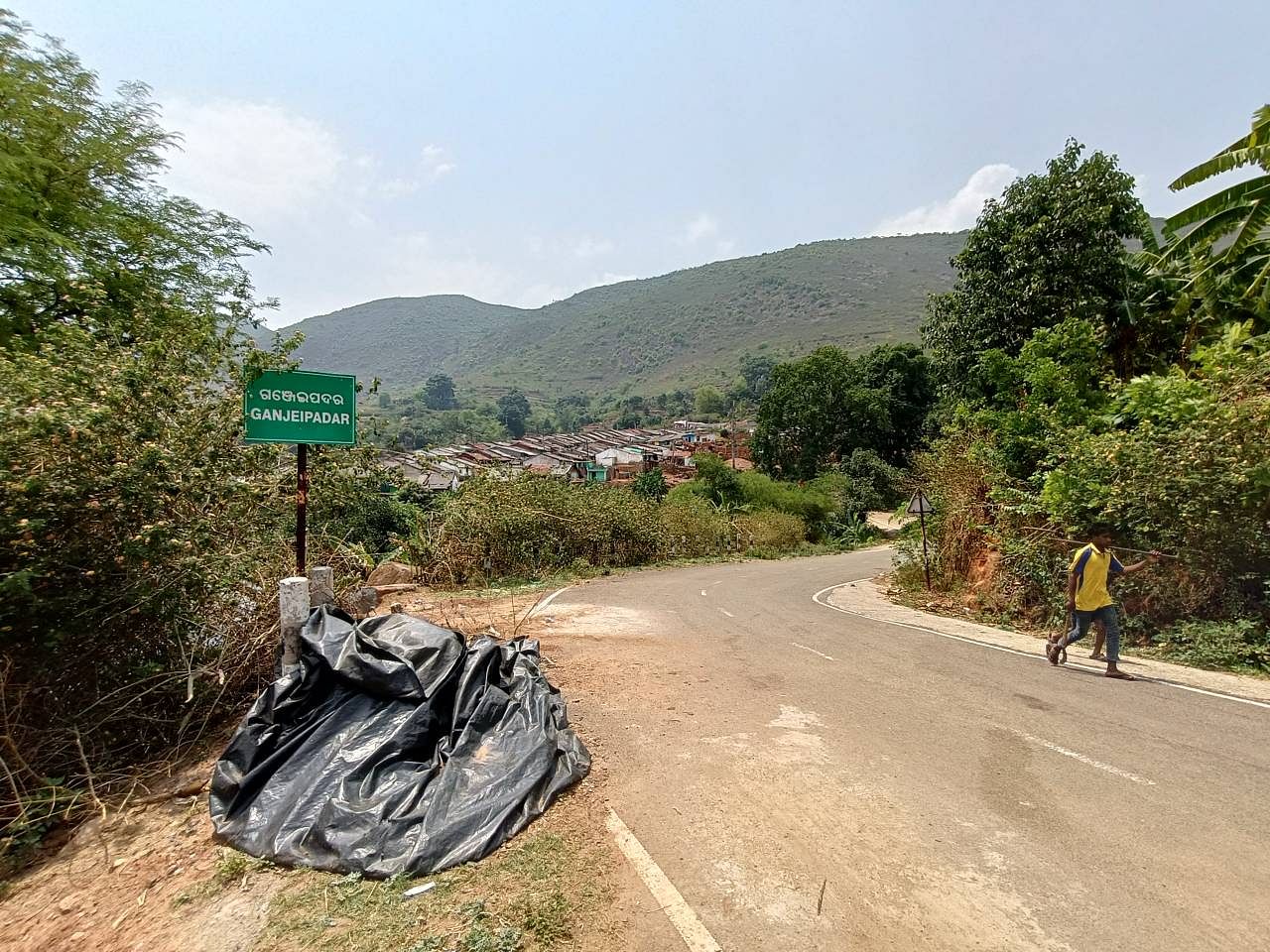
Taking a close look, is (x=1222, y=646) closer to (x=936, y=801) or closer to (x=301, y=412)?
(x=936, y=801)

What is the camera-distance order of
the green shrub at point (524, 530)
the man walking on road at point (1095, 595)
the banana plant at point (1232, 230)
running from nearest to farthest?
the man walking on road at point (1095, 595)
the banana plant at point (1232, 230)
the green shrub at point (524, 530)

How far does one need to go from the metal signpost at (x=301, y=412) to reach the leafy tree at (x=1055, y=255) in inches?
610

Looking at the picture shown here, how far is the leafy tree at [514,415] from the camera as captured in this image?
12875 cm

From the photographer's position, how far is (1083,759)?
5.02 meters

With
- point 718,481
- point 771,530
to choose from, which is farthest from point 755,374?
point 771,530

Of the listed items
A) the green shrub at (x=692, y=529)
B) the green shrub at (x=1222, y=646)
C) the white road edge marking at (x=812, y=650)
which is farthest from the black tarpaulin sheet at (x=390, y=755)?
the green shrub at (x=692, y=529)

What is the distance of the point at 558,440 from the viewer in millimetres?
100062

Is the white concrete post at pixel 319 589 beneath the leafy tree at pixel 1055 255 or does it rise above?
beneath

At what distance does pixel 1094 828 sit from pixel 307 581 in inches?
239

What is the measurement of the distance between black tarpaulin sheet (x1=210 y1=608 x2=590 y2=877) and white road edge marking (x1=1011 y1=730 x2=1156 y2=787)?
154 inches

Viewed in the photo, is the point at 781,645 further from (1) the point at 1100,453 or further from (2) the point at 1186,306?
(2) the point at 1186,306

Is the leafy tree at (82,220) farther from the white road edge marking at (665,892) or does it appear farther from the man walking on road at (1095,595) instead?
the man walking on road at (1095,595)

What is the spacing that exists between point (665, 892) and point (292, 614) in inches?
146

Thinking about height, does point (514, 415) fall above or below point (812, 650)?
above
